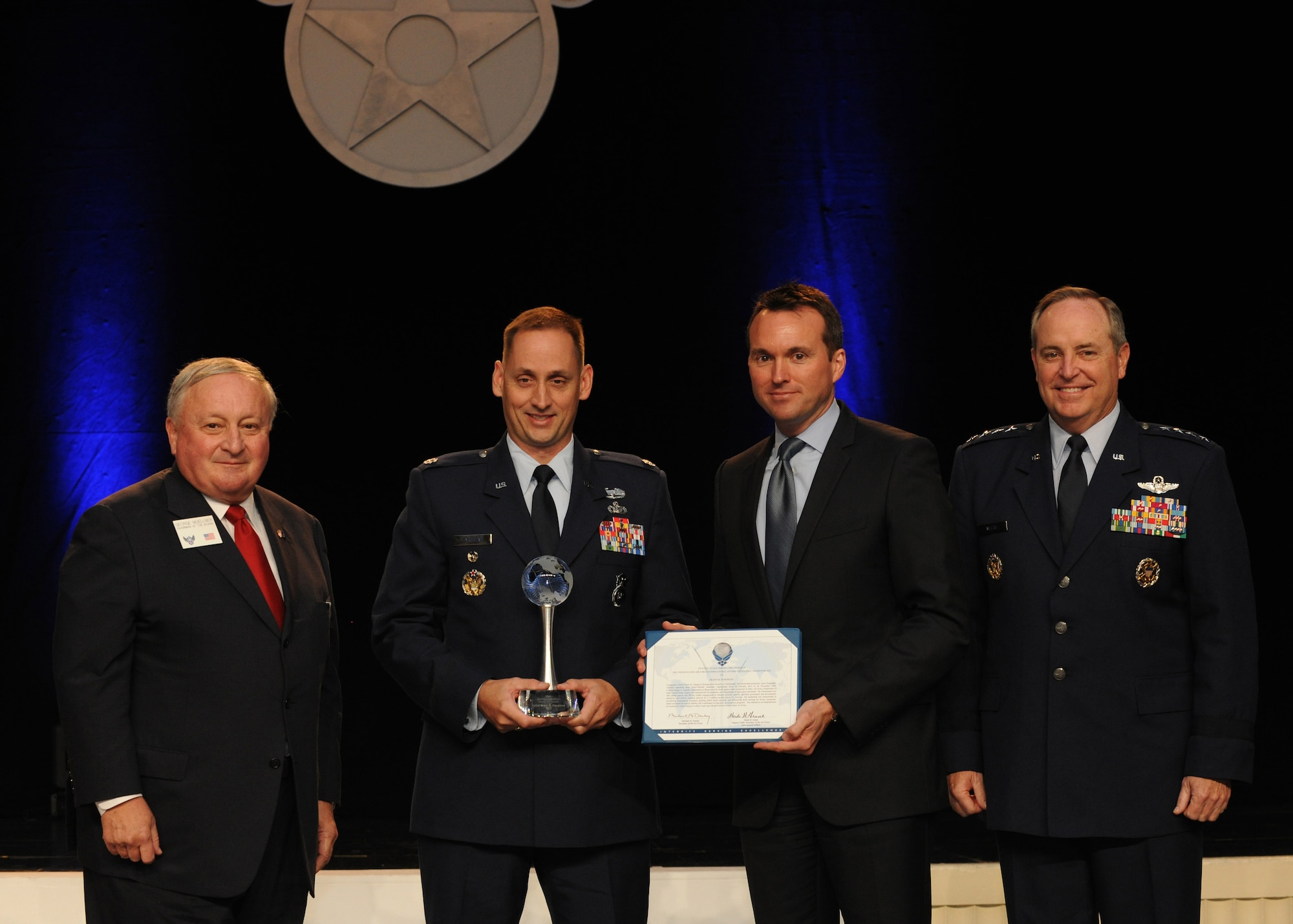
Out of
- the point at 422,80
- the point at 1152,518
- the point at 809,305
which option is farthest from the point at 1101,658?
the point at 422,80

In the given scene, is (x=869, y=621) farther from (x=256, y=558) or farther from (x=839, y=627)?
(x=256, y=558)

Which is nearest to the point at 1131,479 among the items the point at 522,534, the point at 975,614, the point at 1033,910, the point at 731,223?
the point at 975,614

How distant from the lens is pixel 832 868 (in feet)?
8.01

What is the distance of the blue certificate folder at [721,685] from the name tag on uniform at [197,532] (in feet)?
2.92

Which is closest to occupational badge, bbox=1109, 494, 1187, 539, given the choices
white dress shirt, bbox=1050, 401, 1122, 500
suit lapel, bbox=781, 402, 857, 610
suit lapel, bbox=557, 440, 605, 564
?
white dress shirt, bbox=1050, 401, 1122, 500

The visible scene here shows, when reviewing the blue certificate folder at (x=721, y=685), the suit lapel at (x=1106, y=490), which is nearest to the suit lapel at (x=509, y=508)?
the blue certificate folder at (x=721, y=685)

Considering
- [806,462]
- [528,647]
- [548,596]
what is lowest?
[528,647]

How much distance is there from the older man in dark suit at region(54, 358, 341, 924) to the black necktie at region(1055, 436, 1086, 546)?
159 centimetres

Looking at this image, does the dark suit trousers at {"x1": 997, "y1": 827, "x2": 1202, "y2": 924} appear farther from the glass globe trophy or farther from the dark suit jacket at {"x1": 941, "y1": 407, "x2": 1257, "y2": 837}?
the glass globe trophy

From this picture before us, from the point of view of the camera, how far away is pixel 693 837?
461 centimetres

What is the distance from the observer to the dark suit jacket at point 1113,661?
2545 millimetres

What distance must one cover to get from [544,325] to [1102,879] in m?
1.60

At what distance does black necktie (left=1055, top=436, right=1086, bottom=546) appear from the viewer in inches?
106

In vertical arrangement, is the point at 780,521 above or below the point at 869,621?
above
